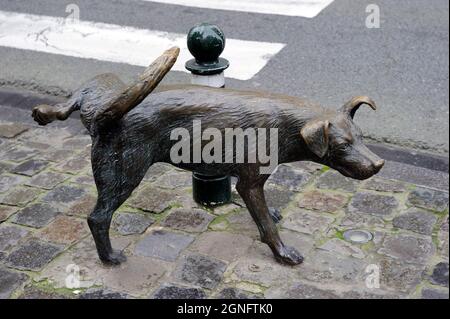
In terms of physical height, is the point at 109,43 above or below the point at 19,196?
→ above

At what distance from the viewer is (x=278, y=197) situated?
5375 millimetres

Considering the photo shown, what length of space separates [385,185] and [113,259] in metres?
2.25

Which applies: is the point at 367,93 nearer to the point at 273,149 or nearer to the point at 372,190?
the point at 372,190

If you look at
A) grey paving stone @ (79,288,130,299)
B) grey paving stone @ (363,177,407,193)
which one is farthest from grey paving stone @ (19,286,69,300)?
grey paving stone @ (363,177,407,193)

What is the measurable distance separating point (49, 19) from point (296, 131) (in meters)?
5.87

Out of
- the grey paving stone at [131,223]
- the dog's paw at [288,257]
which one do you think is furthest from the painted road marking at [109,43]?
the dog's paw at [288,257]

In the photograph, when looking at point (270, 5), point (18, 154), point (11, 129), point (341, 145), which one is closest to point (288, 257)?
point (341, 145)

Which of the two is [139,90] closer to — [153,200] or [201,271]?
[201,271]

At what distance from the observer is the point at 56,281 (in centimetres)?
436

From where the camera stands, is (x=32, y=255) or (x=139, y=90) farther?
(x=32, y=255)

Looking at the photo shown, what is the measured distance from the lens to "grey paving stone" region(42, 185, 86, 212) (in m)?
5.27

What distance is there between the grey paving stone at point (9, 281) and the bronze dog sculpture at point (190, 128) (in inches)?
20.7

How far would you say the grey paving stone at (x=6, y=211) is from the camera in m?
5.09
